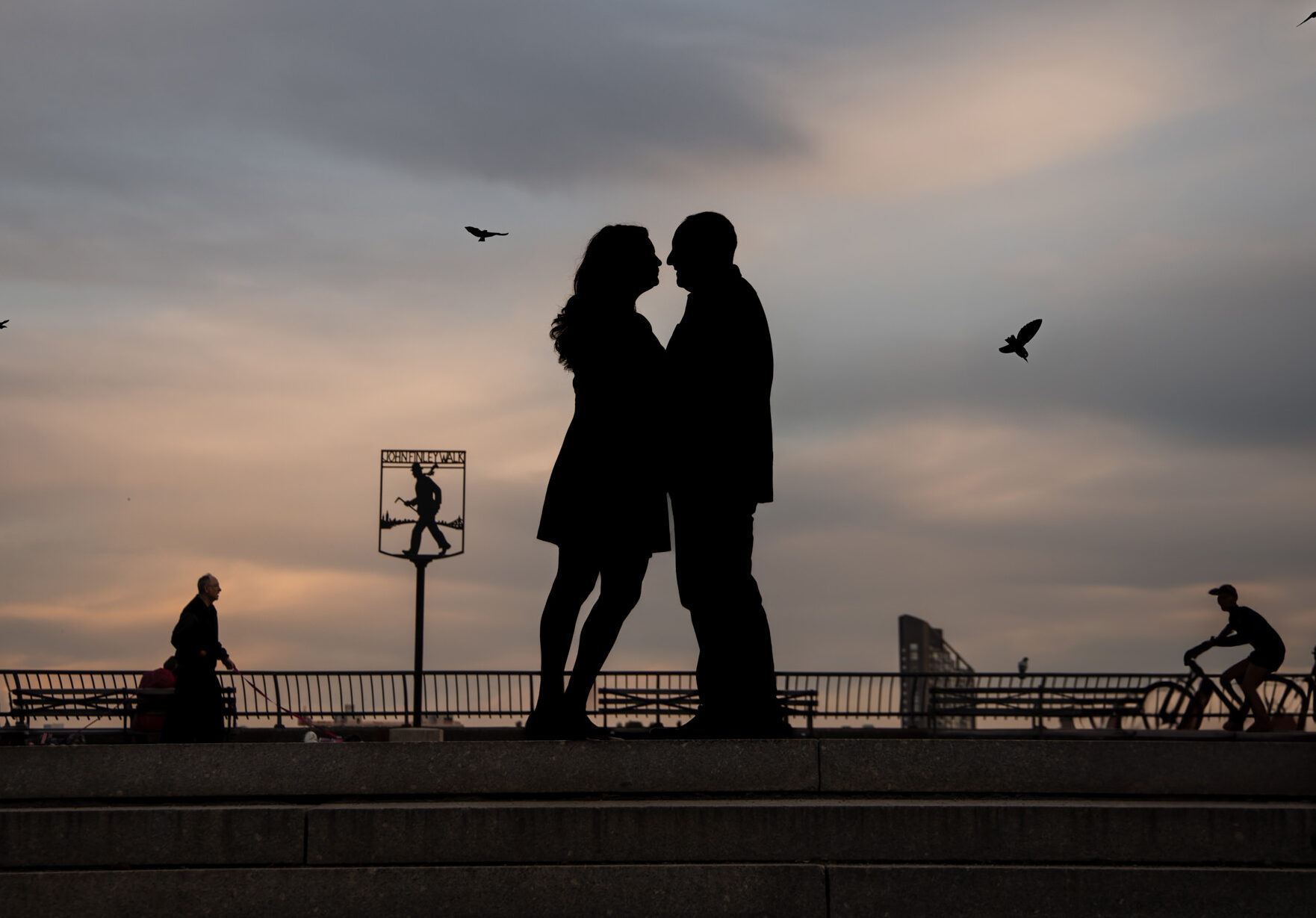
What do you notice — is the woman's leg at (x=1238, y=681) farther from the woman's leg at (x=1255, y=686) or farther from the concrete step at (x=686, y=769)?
the concrete step at (x=686, y=769)

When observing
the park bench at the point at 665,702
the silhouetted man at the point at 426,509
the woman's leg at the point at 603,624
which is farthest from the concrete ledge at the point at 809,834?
the silhouetted man at the point at 426,509

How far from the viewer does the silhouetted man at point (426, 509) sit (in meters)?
23.9

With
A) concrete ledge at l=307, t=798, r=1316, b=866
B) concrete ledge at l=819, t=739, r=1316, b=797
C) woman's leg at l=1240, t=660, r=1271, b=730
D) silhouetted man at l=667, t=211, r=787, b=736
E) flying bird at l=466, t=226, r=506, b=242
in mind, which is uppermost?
flying bird at l=466, t=226, r=506, b=242

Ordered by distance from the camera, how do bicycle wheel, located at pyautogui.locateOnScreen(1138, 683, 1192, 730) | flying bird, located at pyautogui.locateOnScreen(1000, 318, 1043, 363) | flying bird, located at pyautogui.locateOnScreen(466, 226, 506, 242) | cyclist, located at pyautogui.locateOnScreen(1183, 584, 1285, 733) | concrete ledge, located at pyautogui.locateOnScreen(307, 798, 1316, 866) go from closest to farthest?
concrete ledge, located at pyautogui.locateOnScreen(307, 798, 1316, 866), flying bird, located at pyautogui.locateOnScreen(1000, 318, 1043, 363), flying bird, located at pyautogui.locateOnScreen(466, 226, 506, 242), cyclist, located at pyautogui.locateOnScreen(1183, 584, 1285, 733), bicycle wheel, located at pyautogui.locateOnScreen(1138, 683, 1192, 730)

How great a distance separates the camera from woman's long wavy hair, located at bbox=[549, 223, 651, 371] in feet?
25.9

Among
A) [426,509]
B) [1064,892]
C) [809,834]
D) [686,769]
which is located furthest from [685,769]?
[426,509]

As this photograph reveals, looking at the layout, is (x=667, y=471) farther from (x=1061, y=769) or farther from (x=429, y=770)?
(x=1061, y=769)

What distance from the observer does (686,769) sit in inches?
282

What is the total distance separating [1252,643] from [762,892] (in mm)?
9507

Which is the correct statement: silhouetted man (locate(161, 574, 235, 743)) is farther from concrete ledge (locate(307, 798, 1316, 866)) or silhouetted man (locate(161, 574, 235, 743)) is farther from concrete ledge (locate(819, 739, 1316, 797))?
concrete ledge (locate(819, 739, 1316, 797))

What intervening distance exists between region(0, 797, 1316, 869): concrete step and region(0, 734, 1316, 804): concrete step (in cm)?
23

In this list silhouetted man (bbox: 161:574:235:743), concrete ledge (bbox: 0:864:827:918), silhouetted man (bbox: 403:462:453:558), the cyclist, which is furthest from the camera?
silhouetted man (bbox: 403:462:453:558)

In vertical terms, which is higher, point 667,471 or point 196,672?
point 667,471

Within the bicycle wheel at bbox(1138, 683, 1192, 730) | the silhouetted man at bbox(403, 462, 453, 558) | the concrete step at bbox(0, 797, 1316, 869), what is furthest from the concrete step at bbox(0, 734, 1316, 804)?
the silhouetted man at bbox(403, 462, 453, 558)
